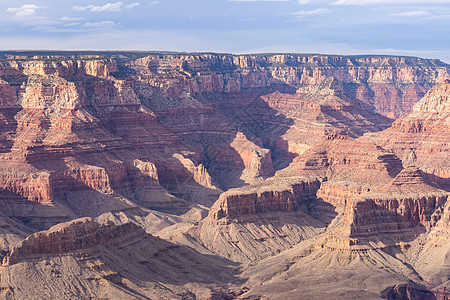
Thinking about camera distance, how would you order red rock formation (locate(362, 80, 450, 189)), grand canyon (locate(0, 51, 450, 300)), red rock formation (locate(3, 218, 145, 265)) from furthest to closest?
red rock formation (locate(362, 80, 450, 189))
grand canyon (locate(0, 51, 450, 300))
red rock formation (locate(3, 218, 145, 265))

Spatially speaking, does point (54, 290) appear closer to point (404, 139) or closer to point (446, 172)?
point (446, 172)

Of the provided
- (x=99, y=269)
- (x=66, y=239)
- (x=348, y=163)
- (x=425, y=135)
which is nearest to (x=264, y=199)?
(x=348, y=163)

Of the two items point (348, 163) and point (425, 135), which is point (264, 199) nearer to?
point (348, 163)

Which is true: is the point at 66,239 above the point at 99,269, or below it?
above

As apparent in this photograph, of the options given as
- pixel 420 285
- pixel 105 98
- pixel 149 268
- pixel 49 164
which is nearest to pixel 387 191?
pixel 420 285

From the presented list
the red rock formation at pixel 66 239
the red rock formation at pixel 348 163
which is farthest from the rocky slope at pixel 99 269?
the red rock formation at pixel 348 163

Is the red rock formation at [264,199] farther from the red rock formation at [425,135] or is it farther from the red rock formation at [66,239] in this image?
the red rock formation at [425,135]

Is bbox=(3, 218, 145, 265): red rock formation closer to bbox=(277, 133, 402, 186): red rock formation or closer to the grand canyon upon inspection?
the grand canyon

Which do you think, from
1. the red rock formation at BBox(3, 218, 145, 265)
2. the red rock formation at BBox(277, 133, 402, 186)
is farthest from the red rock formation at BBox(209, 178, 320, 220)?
the red rock formation at BBox(3, 218, 145, 265)
